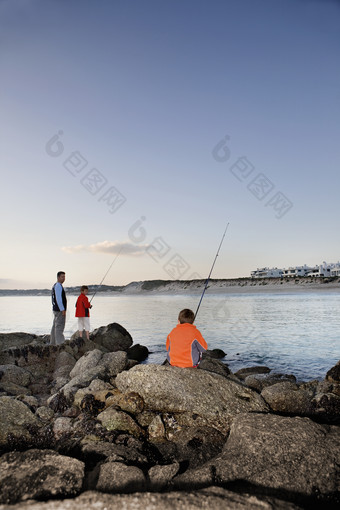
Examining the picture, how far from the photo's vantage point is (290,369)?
39.2 feet

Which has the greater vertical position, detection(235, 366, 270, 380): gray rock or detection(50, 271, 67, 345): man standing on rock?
detection(50, 271, 67, 345): man standing on rock

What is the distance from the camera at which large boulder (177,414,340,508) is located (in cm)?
322

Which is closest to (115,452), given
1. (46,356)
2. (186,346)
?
(186,346)

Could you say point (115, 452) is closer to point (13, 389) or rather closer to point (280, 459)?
point (280, 459)

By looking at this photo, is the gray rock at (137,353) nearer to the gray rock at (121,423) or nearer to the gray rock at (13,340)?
the gray rock at (13,340)

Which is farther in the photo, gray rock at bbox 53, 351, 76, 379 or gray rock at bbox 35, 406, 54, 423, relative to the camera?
gray rock at bbox 53, 351, 76, 379

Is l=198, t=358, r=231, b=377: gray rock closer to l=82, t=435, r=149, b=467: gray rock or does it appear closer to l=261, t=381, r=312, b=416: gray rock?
l=261, t=381, r=312, b=416: gray rock

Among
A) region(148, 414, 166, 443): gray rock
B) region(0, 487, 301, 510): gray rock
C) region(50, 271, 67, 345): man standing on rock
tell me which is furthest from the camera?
region(50, 271, 67, 345): man standing on rock

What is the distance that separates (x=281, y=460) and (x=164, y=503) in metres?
1.78

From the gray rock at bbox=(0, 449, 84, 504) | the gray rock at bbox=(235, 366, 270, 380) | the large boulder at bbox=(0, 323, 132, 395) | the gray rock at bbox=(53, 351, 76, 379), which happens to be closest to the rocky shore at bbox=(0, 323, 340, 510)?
the gray rock at bbox=(0, 449, 84, 504)

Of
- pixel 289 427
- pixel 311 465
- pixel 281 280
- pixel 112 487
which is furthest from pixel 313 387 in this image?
pixel 281 280

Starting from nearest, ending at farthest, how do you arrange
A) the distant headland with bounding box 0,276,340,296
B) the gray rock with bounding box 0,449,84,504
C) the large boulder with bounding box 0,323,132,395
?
the gray rock with bounding box 0,449,84,504
the large boulder with bounding box 0,323,132,395
the distant headland with bounding box 0,276,340,296

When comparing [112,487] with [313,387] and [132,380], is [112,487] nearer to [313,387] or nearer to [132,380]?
[132,380]

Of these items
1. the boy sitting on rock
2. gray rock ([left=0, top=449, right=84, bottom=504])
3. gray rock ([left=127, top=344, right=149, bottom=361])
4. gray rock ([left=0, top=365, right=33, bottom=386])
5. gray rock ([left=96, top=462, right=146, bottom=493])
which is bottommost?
gray rock ([left=127, top=344, right=149, bottom=361])
